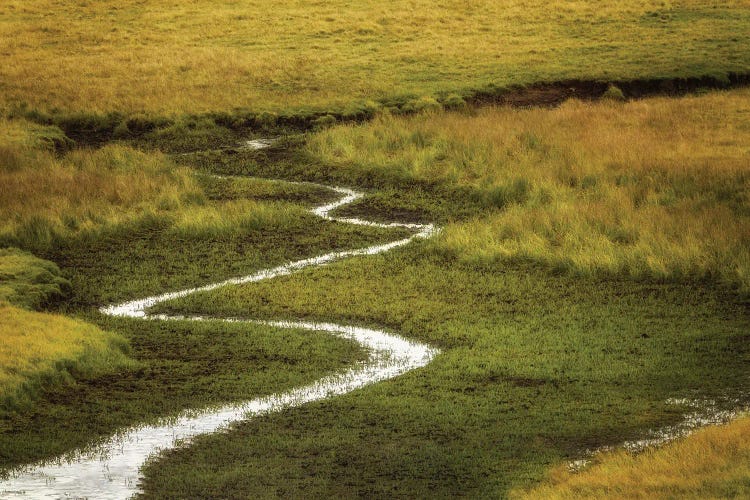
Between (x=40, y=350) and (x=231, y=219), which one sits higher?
(x=40, y=350)

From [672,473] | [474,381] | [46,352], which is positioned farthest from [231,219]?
[672,473]

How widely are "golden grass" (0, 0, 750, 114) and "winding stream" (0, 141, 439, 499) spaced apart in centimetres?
2586

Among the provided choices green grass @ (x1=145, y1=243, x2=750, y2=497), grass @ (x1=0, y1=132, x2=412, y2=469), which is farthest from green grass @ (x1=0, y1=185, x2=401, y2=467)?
green grass @ (x1=145, y1=243, x2=750, y2=497)

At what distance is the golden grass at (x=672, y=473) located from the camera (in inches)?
446

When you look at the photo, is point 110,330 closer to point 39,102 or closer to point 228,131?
point 228,131

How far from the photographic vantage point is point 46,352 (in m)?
17.5

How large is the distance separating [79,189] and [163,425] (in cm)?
1594

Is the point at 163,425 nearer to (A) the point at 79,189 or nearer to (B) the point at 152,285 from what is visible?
(B) the point at 152,285

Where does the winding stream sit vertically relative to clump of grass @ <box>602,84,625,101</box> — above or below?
above

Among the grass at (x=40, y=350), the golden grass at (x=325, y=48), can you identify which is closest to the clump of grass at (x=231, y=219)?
the grass at (x=40, y=350)

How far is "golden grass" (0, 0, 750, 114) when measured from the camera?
47062 mm

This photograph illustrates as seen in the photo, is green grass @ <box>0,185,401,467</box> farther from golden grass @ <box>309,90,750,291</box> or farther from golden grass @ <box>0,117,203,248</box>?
golden grass @ <box>309,90,750,291</box>

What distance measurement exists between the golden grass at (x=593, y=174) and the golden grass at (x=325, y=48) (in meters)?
7.50

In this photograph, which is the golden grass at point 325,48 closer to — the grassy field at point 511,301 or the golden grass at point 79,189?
the golden grass at point 79,189
